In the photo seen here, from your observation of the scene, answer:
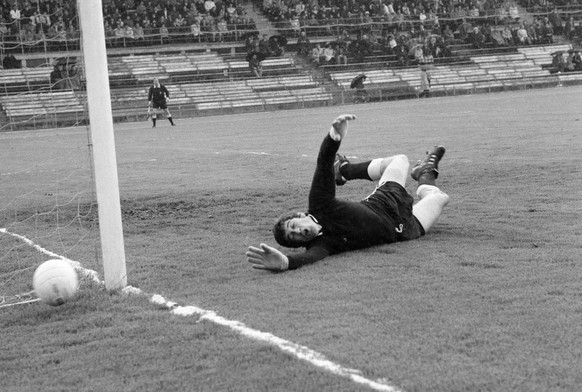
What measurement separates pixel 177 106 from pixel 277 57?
7425 mm

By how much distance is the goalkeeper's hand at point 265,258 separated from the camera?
19.8ft

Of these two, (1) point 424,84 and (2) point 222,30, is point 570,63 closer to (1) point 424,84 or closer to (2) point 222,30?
(1) point 424,84

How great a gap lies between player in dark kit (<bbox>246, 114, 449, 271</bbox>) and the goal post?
3.39ft

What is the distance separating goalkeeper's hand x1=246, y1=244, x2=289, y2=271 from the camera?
6.03 m

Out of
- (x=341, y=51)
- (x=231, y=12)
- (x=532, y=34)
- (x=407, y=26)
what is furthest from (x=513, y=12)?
(x=231, y=12)

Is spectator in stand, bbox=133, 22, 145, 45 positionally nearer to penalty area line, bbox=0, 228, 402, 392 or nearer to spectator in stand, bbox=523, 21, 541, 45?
spectator in stand, bbox=523, 21, 541, 45

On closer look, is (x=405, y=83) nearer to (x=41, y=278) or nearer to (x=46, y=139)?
(x=46, y=139)

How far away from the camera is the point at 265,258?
6059 mm

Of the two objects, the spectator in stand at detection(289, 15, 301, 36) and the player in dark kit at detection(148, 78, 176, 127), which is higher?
the spectator in stand at detection(289, 15, 301, 36)

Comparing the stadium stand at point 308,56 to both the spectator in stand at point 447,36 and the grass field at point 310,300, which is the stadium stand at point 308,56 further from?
the grass field at point 310,300

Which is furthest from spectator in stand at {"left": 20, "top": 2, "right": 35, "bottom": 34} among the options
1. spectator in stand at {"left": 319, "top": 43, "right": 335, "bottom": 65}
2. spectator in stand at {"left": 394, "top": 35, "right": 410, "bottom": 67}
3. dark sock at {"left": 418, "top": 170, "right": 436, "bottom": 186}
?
dark sock at {"left": 418, "top": 170, "right": 436, "bottom": 186}

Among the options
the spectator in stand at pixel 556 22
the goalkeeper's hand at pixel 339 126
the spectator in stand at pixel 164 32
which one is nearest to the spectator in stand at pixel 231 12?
the spectator in stand at pixel 164 32

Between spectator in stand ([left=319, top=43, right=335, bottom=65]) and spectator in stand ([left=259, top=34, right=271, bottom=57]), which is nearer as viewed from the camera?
spectator in stand ([left=259, top=34, right=271, bottom=57])

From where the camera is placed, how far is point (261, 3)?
45875 millimetres
